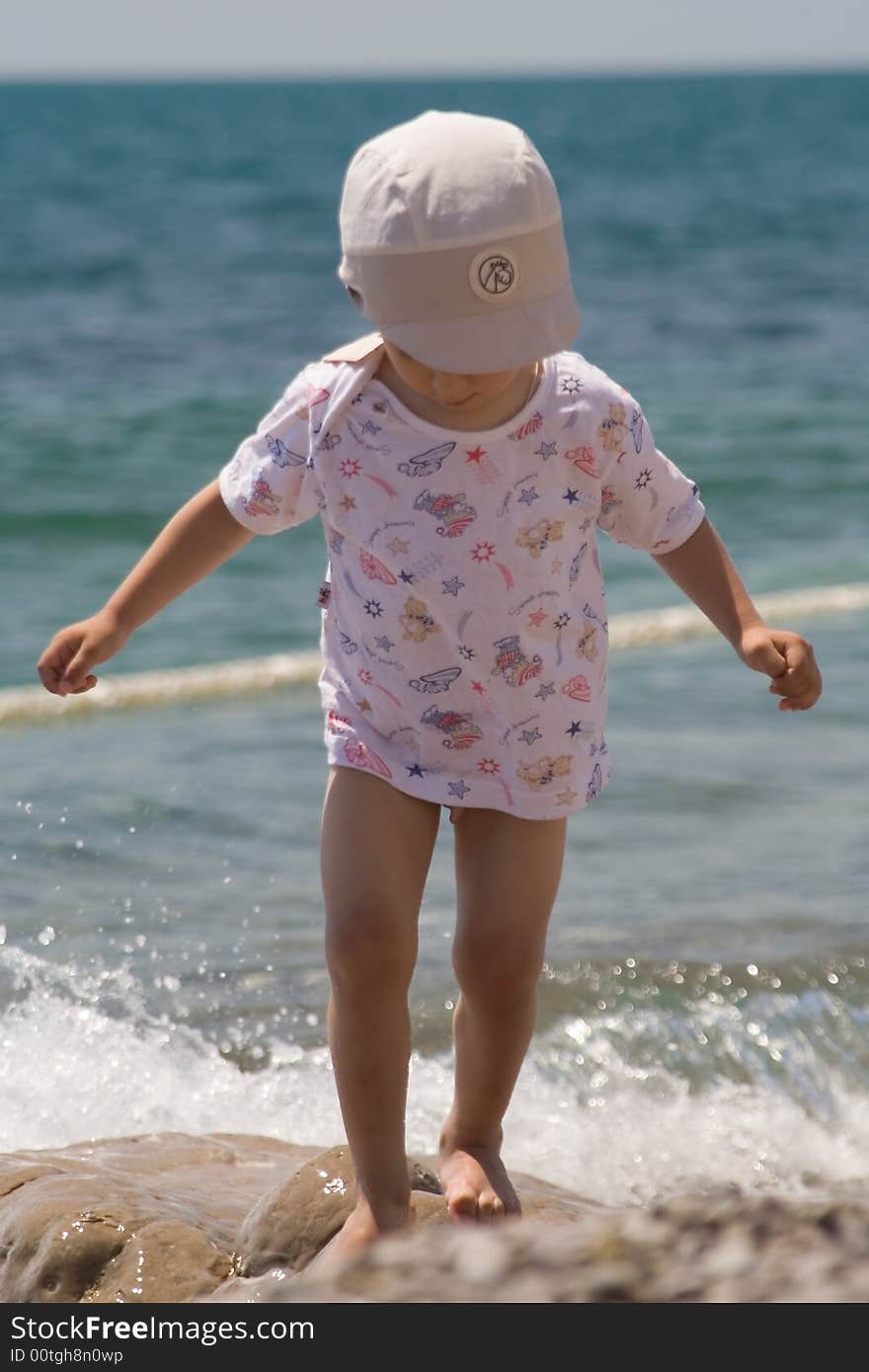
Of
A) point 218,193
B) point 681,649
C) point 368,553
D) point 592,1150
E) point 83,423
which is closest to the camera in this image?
point 368,553

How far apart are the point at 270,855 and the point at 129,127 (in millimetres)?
56385

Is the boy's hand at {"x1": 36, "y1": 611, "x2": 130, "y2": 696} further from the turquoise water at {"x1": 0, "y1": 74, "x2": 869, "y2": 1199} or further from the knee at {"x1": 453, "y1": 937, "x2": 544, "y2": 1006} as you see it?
the turquoise water at {"x1": 0, "y1": 74, "x2": 869, "y2": 1199}

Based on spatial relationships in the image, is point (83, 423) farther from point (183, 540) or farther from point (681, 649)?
point (183, 540)

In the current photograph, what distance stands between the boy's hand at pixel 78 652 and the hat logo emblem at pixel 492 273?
717mm

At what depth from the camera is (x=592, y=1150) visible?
3.36 metres

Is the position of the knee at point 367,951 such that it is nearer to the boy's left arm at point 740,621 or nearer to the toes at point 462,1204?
the toes at point 462,1204

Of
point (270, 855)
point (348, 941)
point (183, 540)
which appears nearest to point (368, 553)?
point (183, 540)

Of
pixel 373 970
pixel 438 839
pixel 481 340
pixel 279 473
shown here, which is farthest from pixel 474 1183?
pixel 438 839

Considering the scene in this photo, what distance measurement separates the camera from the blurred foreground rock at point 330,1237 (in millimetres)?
1692

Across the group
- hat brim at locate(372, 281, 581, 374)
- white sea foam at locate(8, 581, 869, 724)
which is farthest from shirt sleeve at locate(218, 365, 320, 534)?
white sea foam at locate(8, 581, 869, 724)

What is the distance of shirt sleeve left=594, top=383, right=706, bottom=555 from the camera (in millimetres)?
2701

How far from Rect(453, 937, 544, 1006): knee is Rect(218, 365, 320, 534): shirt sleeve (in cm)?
66

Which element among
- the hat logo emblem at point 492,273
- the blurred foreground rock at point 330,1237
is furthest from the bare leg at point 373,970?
the hat logo emblem at point 492,273

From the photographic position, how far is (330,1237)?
263cm
